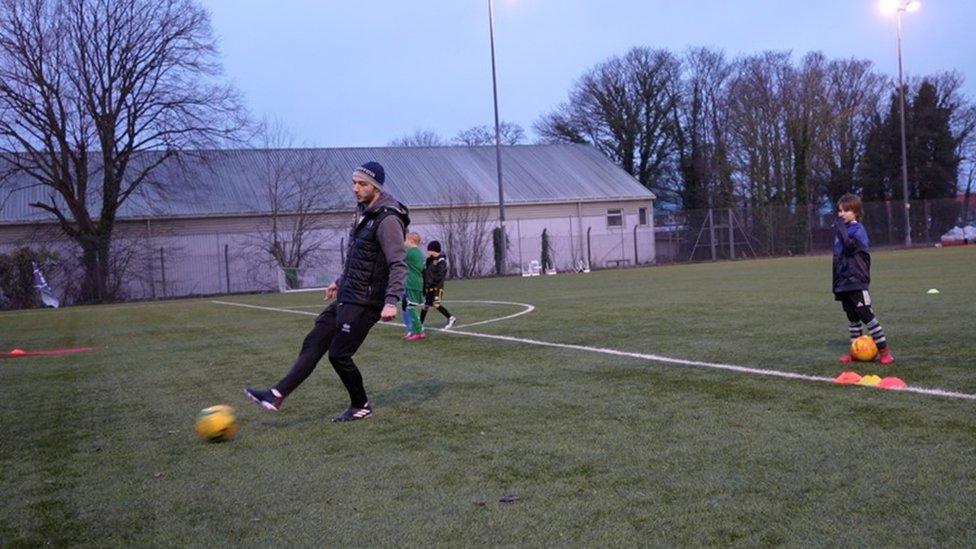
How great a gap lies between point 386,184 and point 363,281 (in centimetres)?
4277

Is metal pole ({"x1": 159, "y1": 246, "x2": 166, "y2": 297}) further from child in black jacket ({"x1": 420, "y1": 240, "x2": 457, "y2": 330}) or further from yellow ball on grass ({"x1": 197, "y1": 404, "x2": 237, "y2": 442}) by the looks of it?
yellow ball on grass ({"x1": 197, "y1": 404, "x2": 237, "y2": 442})

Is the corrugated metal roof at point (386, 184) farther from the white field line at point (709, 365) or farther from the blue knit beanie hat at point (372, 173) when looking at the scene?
the blue knit beanie hat at point (372, 173)

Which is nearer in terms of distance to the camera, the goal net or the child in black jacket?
the child in black jacket

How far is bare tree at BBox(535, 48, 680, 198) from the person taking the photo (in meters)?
64.7

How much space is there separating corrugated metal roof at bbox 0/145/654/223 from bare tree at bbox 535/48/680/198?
370 inches

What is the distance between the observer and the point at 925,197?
2574 inches

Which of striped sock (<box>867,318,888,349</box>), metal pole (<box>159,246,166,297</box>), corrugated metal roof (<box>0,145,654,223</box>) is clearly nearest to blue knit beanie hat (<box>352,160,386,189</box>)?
striped sock (<box>867,318,888,349</box>)

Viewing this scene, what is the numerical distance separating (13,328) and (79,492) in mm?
17876

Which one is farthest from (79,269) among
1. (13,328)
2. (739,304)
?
(739,304)

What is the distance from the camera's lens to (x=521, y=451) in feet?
18.1

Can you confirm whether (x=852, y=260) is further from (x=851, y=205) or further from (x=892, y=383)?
(x=892, y=383)

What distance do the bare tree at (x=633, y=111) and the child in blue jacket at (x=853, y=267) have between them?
57.1m

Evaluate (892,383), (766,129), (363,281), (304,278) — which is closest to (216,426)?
(363,281)

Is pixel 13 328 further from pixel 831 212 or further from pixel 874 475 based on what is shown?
pixel 831 212
